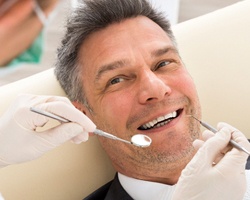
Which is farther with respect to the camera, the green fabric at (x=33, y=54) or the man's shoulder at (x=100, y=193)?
the man's shoulder at (x=100, y=193)

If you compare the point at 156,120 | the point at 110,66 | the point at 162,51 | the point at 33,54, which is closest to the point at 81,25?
the point at 110,66

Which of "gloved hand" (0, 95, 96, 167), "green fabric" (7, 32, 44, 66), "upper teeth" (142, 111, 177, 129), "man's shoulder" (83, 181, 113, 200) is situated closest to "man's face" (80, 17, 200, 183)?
"upper teeth" (142, 111, 177, 129)

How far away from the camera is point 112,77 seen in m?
1.41

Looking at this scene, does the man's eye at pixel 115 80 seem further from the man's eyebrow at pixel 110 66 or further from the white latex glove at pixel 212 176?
the white latex glove at pixel 212 176

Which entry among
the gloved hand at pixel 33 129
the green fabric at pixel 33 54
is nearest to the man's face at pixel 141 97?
the gloved hand at pixel 33 129

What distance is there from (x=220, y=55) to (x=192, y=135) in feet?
1.74

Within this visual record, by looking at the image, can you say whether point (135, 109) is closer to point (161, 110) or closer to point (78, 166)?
point (161, 110)

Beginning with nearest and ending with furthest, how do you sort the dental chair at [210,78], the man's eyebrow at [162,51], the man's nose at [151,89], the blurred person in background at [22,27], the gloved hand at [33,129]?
the blurred person in background at [22,27] → the gloved hand at [33,129] → the man's nose at [151,89] → the man's eyebrow at [162,51] → the dental chair at [210,78]

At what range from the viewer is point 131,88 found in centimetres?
138

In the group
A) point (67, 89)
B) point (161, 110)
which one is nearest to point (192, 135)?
point (161, 110)

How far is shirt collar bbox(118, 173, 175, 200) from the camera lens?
4.61 feet

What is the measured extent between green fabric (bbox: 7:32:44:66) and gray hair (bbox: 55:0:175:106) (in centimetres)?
110

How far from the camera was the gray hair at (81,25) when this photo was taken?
4.75ft

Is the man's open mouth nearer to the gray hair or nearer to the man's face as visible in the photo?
the man's face
